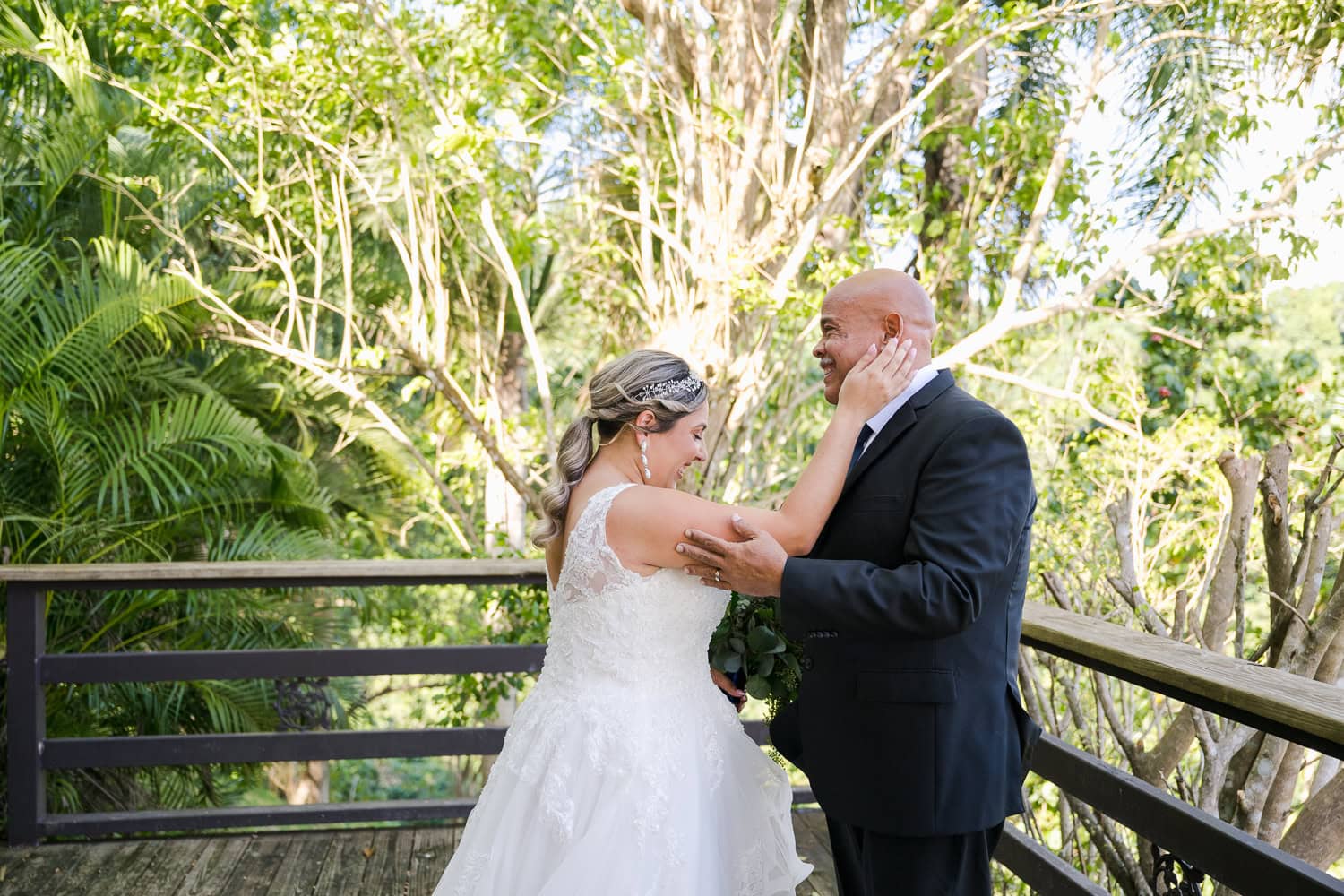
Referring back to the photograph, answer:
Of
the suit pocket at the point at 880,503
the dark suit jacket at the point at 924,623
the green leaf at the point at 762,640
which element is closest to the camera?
the dark suit jacket at the point at 924,623

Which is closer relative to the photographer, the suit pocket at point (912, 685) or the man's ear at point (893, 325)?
the suit pocket at point (912, 685)

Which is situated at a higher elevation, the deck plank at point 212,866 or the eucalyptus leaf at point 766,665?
the eucalyptus leaf at point 766,665

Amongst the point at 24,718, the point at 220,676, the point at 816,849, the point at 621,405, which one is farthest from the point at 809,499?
the point at 24,718

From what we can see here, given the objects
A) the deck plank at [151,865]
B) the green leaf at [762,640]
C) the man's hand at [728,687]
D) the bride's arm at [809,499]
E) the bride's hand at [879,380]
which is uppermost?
the bride's hand at [879,380]

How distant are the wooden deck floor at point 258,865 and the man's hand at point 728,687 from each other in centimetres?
118

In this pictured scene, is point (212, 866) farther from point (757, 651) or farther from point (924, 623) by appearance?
point (924, 623)

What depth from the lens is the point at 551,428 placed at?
655 cm

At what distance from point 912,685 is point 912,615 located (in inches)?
7.4

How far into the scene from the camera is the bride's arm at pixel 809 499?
6.50 ft

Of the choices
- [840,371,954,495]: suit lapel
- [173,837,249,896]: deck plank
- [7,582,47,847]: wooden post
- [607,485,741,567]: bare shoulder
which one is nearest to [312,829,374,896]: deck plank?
[173,837,249,896]: deck plank

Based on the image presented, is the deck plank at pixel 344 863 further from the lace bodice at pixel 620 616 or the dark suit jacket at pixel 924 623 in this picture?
the dark suit jacket at pixel 924 623

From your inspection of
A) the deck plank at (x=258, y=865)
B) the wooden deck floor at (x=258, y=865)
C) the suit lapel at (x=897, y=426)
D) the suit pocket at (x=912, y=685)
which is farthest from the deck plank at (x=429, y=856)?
the suit lapel at (x=897, y=426)

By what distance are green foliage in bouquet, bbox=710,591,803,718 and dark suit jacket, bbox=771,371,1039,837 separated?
35 centimetres

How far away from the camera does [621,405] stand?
222cm
